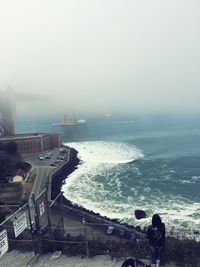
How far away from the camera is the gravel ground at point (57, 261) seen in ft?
32.1

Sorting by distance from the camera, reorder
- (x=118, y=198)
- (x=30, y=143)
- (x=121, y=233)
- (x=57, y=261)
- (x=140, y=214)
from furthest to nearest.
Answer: (x=30, y=143) → (x=118, y=198) → (x=140, y=214) → (x=121, y=233) → (x=57, y=261)

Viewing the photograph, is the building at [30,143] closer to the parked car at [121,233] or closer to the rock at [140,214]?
the rock at [140,214]

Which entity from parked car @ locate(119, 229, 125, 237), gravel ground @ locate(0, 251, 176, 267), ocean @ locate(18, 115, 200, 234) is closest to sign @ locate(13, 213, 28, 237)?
gravel ground @ locate(0, 251, 176, 267)

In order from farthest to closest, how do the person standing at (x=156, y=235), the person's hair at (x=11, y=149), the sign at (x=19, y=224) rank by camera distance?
the person's hair at (x=11, y=149) → the sign at (x=19, y=224) → the person standing at (x=156, y=235)

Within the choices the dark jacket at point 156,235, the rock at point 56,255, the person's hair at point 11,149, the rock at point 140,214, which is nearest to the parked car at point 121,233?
the rock at point 140,214

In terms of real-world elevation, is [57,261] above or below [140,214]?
above

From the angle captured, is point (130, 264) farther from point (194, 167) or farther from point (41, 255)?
point (194, 167)

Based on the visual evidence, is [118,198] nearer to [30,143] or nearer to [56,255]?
[56,255]

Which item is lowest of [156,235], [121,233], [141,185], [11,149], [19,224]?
[141,185]

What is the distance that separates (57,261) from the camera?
10234mm

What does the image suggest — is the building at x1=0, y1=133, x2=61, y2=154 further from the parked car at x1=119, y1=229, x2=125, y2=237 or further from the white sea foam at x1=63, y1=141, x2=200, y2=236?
the parked car at x1=119, y1=229, x2=125, y2=237

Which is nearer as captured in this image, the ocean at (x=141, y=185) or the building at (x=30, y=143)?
the ocean at (x=141, y=185)

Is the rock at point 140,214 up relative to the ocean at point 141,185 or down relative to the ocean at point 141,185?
up

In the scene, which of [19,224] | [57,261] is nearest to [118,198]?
[57,261]
